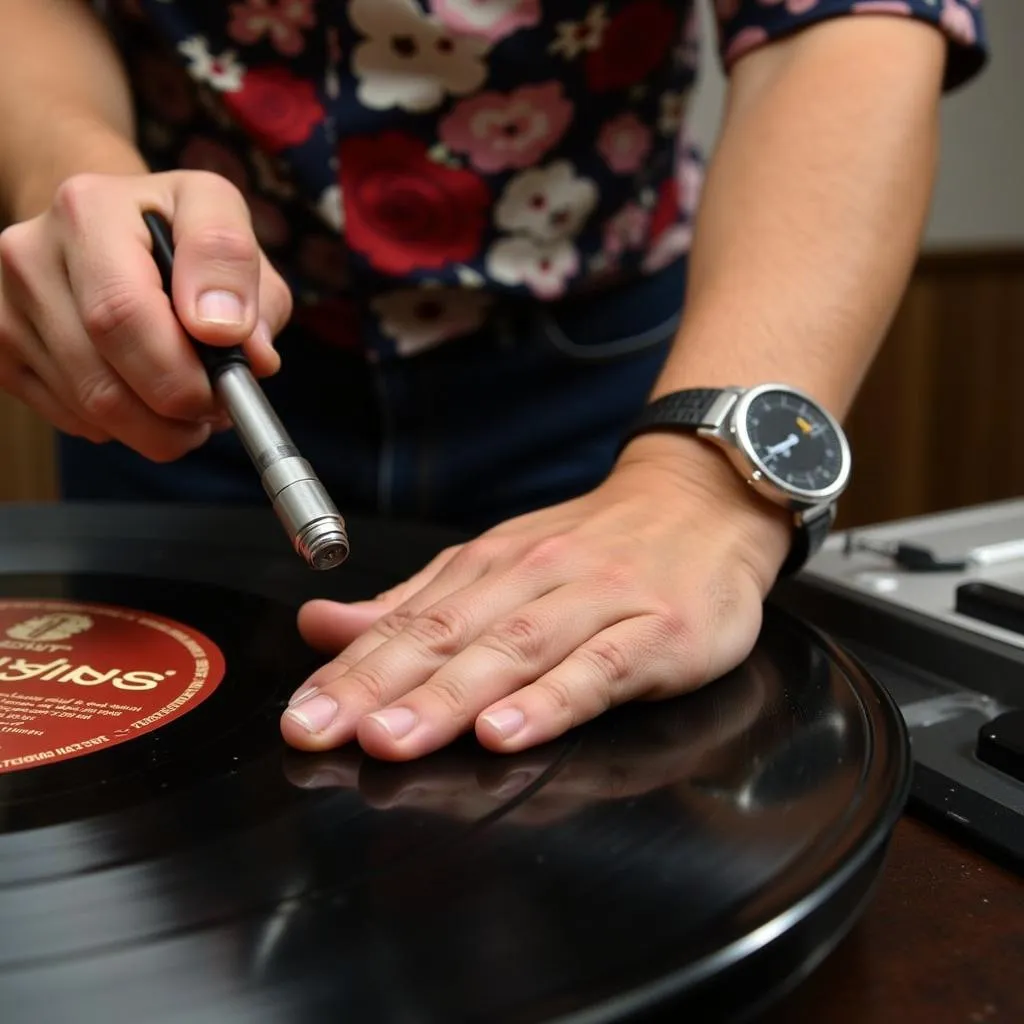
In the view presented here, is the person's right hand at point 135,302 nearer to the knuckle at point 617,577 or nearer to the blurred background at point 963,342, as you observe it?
the knuckle at point 617,577

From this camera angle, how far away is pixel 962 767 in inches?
17.7

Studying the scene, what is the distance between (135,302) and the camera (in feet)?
1.73

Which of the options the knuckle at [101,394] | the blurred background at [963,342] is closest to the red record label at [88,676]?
the knuckle at [101,394]

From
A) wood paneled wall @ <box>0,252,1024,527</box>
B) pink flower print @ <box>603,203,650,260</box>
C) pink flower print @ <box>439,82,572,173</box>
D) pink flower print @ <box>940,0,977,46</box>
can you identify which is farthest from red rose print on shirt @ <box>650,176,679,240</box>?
wood paneled wall @ <box>0,252,1024,527</box>

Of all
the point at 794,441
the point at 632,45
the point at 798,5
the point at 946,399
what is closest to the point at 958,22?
the point at 798,5

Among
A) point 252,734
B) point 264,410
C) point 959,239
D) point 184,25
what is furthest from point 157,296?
point 959,239

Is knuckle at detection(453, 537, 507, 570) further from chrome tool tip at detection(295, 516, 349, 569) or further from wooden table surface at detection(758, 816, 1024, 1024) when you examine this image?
wooden table surface at detection(758, 816, 1024, 1024)

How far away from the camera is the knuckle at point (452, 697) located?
417 millimetres

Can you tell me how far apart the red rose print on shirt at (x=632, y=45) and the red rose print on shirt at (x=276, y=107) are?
0.61 ft

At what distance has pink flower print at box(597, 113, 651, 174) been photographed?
0.83 m

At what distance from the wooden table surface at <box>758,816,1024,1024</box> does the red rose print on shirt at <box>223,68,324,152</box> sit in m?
0.58

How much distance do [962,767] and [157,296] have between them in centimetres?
39

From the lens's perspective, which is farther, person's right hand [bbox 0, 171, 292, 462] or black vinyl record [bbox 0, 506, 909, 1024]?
person's right hand [bbox 0, 171, 292, 462]

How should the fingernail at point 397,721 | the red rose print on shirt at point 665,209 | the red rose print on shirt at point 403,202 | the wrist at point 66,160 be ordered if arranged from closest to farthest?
the fingernail at point 397,721
the wrist at point 66,160
the red rose print on shirt at point 403,202
the red rose print on shirt at point 665,209
